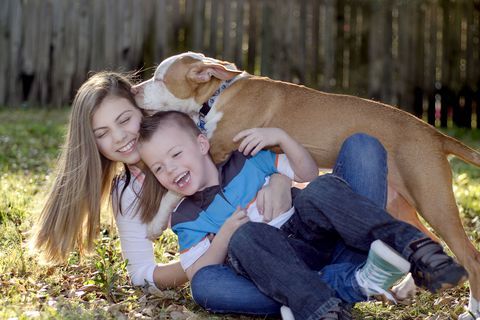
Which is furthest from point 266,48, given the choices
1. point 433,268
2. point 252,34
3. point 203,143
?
point 433,268

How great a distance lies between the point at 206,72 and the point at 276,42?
6713mm

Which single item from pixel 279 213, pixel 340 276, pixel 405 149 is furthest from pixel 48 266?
pixel 405 149

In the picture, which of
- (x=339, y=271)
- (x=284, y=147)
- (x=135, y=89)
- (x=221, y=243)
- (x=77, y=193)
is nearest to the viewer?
(x=339, y=271)

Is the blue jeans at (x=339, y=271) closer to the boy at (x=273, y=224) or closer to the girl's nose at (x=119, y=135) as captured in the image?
the boy at (x=273, y=224)

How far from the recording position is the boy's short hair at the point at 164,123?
4430 millimetres

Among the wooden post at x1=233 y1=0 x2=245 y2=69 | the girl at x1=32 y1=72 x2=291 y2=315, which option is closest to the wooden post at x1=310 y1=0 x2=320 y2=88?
the wooden post at x1=233 y1=0 x2=245 y2=69

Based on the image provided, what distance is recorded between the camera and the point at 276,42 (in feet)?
38.3

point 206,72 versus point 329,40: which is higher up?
point 206,72

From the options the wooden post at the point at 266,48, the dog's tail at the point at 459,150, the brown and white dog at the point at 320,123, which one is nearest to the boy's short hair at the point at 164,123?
the brown and white dog at the point at 320,123

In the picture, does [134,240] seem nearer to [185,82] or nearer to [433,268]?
[185,82]

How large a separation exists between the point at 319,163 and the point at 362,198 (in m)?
1.19

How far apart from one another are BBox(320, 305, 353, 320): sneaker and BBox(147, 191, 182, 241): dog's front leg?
1266mm

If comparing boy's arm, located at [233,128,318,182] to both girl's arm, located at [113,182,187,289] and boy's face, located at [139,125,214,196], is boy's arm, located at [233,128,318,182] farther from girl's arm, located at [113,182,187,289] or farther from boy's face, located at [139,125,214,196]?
girl's arm, located at [113,182,187,289]

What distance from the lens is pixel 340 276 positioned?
3973 mm
